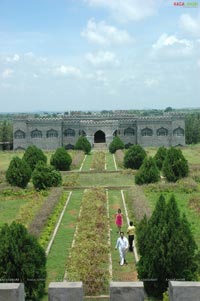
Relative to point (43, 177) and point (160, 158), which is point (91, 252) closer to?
point (43, 177)

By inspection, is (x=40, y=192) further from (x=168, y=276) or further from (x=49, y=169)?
(x=168, y=276)

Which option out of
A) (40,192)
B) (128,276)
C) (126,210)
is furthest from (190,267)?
(40,192)

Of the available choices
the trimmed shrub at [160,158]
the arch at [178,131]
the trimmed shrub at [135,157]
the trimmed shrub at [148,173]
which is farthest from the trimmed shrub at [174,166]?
the arch at [178,131]

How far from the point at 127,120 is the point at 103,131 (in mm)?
3606

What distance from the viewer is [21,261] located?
978 centimetres

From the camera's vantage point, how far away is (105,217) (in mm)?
17781

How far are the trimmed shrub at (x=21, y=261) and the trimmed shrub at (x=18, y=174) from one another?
51.8 feet

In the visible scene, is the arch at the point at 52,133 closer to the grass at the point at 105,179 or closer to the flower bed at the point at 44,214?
the grass at the point at 105,179

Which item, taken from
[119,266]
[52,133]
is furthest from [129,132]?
[119,266]

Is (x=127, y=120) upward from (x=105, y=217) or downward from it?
upward

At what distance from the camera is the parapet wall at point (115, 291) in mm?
5535

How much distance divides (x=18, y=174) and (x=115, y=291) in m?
20.6

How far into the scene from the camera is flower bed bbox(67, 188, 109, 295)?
35.5 feet

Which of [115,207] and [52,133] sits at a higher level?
[52,133]
